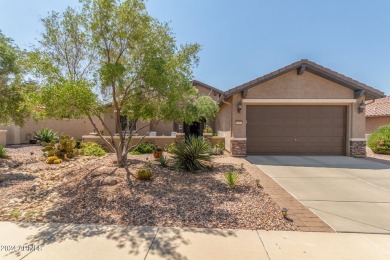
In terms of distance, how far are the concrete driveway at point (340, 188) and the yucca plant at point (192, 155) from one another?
97.1 inches

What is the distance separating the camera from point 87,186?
6.27 metres

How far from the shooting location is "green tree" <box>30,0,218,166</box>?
20.4 feet

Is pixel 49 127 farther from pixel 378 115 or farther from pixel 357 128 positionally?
pixel 378 115

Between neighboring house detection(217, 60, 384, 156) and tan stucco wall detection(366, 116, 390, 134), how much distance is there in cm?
1207

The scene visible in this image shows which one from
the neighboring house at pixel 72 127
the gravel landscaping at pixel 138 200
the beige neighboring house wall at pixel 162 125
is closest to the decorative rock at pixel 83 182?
the gravel landscaping at pixel 138 200

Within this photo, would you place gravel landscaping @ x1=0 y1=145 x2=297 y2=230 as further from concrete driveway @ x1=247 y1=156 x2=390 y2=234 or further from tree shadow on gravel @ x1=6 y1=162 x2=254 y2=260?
concrete driveway @ x1=247 y1=156 x2=390 y2=234

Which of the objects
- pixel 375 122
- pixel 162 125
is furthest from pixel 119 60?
pixel 375 122

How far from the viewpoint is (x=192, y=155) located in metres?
8.38

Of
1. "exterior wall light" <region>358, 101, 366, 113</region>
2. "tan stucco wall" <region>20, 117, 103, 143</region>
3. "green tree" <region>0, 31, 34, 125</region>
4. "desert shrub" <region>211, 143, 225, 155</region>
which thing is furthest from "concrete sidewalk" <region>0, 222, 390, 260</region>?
"tan stucco wall" <region>20, 117, 103, 143</region>

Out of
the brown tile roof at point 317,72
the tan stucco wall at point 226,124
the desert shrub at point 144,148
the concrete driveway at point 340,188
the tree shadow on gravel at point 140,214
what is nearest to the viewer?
the tree shadow on gravel at point 140,214

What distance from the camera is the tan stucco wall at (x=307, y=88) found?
1162 cm

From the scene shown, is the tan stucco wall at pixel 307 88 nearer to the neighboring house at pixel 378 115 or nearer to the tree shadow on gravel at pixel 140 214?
the tree shadow on gravel at pixel 140 214

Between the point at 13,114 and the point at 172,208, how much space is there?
8.29 m

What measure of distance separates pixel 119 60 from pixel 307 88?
958cm
